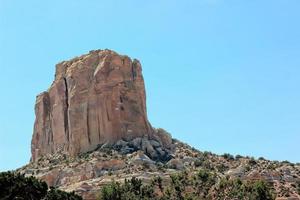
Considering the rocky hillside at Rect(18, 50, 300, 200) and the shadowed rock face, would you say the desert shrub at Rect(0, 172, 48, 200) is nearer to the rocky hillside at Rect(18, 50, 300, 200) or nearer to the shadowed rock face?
the rocky hillside at Rect(18, 50, 300, 200)

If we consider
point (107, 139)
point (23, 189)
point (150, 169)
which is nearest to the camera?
point (23, 189)

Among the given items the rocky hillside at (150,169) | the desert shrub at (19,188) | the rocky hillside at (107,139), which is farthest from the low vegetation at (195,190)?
the desert shrub at (19,188)

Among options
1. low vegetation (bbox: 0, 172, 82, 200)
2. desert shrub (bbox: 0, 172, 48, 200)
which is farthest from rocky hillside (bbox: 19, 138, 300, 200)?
desert shrub (bbox: 0, 172, 48, 200)

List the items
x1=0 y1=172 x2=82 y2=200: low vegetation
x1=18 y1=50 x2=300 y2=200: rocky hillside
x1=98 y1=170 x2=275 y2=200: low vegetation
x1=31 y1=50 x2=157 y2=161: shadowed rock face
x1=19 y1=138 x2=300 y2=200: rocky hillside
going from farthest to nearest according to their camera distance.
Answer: x1=31 y1=50 x2=157 y2=161: shadowed rock face
x1=18 y1=50 x2=300 y2=200: rocky hillside
x1=19 y1=138 x2=300 y2=200: rocky hillside
x1=98 y1=170 x2=275 y2=200: low vegetation
x1=0 y1=172 x2=82 y2=200: low vegetation

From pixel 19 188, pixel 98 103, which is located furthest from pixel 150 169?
pixel 19 188

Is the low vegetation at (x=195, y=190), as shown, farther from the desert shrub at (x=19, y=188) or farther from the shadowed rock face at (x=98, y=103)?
the shadowed rock face at (x=98, y=103)

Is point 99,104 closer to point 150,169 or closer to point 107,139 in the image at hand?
point 107,139

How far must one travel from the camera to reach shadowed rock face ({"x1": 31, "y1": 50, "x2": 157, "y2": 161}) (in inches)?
5920

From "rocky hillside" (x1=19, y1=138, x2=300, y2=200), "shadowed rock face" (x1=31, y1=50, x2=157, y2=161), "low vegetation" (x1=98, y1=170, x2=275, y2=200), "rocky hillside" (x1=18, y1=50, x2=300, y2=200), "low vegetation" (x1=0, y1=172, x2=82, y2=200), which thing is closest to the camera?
"low vegetation" (x1=0, y1=172, x2=82, y2=200)

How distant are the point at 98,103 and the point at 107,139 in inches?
318

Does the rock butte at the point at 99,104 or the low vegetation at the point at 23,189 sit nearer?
the low vegetation at the point at 23,189

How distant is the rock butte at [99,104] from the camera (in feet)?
493

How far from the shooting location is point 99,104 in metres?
151

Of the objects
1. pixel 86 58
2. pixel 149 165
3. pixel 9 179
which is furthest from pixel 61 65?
pixel 9 179
